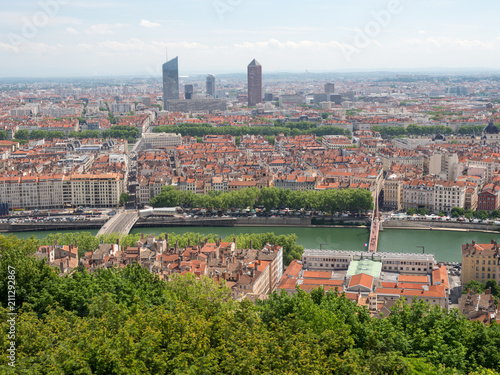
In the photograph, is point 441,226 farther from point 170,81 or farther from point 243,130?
point 170,81

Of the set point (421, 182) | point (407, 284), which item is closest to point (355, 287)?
point (407, 284)

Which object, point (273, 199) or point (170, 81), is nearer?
point (273, 199)

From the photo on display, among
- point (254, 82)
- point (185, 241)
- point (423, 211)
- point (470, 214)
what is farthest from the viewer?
point (254, 82)

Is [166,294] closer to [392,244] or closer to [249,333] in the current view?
[249,333]

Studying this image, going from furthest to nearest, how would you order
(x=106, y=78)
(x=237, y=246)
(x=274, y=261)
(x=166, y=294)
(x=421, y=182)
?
1. (x=106, y=78)
2. (x=421, y=182)
3. (x=237, y=246)
4. (x=274, y=261)
5. (x=166, y=294)

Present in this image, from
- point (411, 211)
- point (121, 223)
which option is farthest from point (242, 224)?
point (411, 211)

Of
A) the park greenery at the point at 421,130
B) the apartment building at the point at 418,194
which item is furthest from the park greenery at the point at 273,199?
the park greenery at the point at 421,130

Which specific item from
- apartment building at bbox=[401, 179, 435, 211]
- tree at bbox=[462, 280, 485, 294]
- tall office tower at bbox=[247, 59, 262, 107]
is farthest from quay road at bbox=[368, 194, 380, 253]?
tall office tower at bbox=[247, 59, 262, 107]
